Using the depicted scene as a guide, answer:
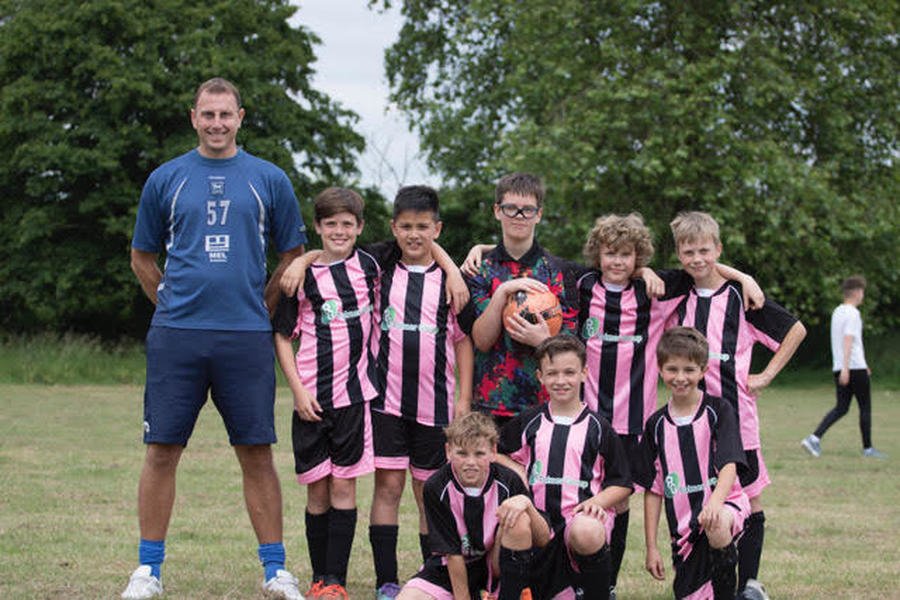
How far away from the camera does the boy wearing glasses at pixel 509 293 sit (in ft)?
19.2

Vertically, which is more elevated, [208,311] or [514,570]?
[208,311]

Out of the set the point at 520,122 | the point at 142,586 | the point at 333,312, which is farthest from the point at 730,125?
the point at 142,586

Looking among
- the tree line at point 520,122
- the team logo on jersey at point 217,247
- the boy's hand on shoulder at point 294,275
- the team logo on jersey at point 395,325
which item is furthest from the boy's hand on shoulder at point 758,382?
the tree line at point 520,122

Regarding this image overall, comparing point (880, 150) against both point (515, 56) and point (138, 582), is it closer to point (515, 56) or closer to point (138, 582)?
point (515, 56)

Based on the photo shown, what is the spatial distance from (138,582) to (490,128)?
86.2 ft

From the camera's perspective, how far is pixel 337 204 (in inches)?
235

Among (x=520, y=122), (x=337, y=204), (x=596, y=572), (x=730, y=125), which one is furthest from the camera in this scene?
(x=520, y=122)

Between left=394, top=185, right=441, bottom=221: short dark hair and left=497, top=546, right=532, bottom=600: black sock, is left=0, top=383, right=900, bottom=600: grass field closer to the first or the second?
left=497, top=546, right=532, bottom=600: black sock

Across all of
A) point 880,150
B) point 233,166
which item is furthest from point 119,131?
point 233,166

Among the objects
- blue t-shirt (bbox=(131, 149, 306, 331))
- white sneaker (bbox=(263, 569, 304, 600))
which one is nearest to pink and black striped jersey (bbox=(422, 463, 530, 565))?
white sneaker (bbox=(263, 569, 304, 600))

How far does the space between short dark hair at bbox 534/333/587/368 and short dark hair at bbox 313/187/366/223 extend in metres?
1.22

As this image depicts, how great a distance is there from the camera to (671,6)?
26203 millimetres

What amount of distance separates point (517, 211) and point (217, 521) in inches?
158

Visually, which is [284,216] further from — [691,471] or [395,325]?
[691,471]
